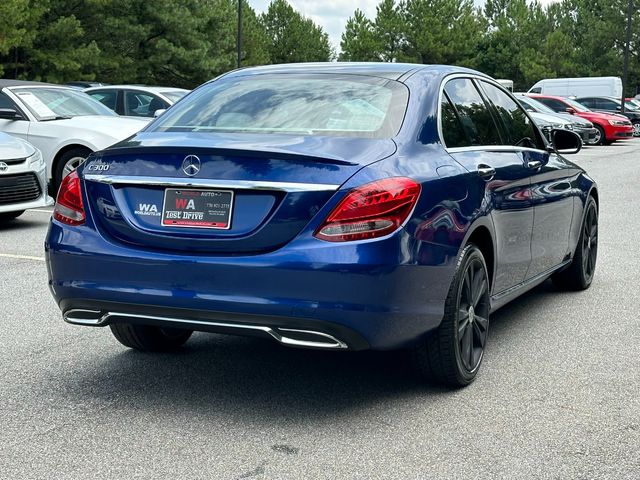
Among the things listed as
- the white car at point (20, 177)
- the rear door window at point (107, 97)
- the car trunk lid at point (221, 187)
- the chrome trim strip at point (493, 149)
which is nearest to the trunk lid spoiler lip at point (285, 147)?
the car trunk lid at point (221, 187)

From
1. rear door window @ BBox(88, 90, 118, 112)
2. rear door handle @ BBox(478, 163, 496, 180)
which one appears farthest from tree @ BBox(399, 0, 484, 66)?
rear door handle @ BBox(478, 163, 496, 180)

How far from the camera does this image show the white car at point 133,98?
15891 mm

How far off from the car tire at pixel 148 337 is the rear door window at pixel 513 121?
2176 mm

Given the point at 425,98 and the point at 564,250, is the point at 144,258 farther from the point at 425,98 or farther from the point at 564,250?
the point at 564,250

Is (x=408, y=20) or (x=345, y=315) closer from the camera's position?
(x=345, y=315)

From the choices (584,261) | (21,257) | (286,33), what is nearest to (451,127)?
(584,261)

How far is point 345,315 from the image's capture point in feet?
13.0

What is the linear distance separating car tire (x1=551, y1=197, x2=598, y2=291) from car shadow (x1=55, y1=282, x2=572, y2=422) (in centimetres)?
220

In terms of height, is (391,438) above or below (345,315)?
below

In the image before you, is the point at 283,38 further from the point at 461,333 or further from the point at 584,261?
the point at 461,333

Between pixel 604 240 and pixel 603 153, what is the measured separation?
61.3ft

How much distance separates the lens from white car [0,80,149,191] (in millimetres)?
12180

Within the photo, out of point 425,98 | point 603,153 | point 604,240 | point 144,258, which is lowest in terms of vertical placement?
point 603,153

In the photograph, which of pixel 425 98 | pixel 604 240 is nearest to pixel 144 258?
pixel 425 98
